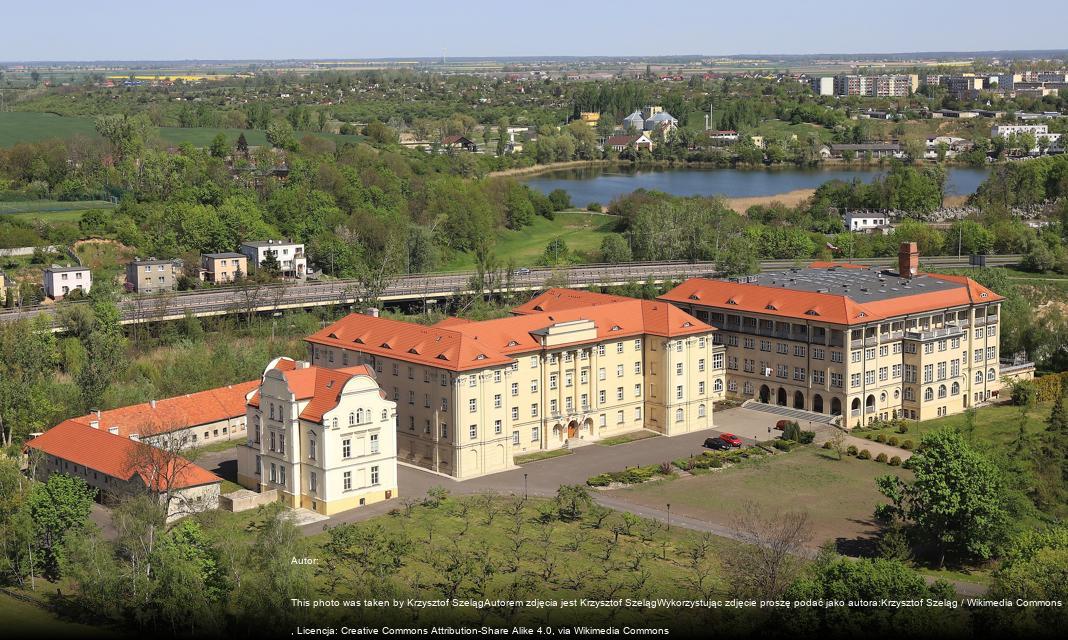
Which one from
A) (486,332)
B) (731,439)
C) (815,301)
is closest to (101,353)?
(486,332)

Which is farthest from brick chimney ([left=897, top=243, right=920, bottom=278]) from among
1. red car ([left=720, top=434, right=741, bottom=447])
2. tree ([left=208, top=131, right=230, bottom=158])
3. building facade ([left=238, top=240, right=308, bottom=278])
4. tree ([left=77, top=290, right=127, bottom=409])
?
tree ([left=208, top=131, right=230, bottom=158])

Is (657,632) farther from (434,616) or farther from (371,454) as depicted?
(371,454)

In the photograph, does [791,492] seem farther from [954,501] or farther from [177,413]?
[177,413]

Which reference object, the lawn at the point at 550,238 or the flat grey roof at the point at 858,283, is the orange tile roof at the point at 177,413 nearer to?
the flat grey roof at the point at 858,283

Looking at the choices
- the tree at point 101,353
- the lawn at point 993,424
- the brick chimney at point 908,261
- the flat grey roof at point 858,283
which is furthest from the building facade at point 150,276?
the lawn at point 993,424

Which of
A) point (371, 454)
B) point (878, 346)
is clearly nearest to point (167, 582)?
point (371, 454)

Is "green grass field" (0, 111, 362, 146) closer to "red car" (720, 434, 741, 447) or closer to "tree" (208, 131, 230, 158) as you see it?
"tree" (208, 131, 230, 158)
